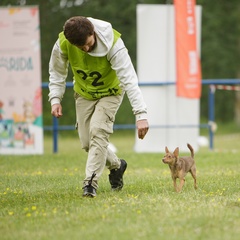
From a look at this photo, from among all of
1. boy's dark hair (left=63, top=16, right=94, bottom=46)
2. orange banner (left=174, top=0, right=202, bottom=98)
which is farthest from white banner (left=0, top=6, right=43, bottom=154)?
boy's dark hair (left=63, top=16, right=94, bottom=46)

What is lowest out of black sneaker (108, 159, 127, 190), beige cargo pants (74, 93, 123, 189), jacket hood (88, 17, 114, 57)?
black sneaker (108, 159, 127, 190)

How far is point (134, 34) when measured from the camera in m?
31.3

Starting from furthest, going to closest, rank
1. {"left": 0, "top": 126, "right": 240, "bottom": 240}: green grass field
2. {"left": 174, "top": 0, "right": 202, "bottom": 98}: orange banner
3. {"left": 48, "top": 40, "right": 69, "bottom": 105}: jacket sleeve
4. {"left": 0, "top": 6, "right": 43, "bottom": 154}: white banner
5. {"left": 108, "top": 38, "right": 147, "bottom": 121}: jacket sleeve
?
1. {"left": 174, "top": 0, "right": 202, "bottom": 98}: orange banner
2. {"left": 0, "top": 6, "right": 43, "bottom": 154}: white banner
3. {"left": 48, "top": 40, "right": 69, "bottom": 105}: jacket sleeve
4. {"left": 108, "top": 38, "right": 147, "bottom": 121}: jacket sleeve
5. {"left": 0, "top": 126, "right": 240, "bottom": 240}: green grass field

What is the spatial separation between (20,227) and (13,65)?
934cm

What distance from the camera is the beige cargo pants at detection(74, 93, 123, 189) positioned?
298 inches

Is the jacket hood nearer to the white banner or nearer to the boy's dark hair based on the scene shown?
the boy's dark hair

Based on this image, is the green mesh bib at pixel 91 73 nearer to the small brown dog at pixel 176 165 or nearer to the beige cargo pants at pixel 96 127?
the beige cargo pants at pixel 96 127

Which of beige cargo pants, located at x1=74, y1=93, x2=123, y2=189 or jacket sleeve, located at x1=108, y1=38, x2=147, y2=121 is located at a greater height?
jacket sleeve, located at x1=108, y1=38, x2=147, y2=121

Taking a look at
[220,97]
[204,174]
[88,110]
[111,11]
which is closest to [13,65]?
[204,174]

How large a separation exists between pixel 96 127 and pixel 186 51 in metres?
8.27

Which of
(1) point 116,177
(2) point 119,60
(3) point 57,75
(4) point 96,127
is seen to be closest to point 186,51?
(1) point 116,177

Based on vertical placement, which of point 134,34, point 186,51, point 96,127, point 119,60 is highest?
point 119,60

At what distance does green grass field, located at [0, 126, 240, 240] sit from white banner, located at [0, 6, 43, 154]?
13.9ft

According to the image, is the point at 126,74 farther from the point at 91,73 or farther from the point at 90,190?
the point at 90,190
